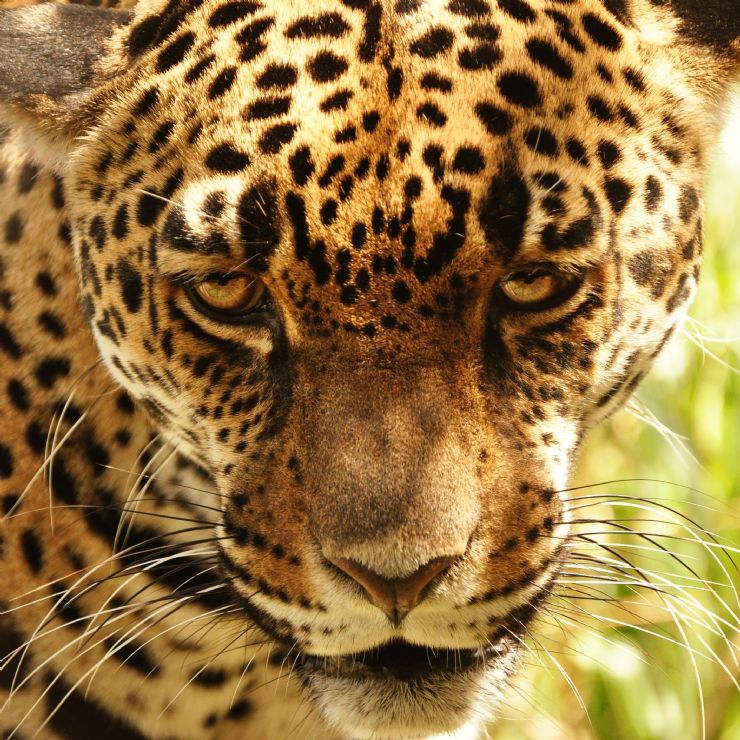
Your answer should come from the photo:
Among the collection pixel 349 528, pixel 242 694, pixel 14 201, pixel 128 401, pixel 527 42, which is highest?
pixel 527 42

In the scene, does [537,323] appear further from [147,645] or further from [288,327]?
[147,645]

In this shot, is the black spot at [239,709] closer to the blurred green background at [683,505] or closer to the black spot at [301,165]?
the blurred green background at [683,505]

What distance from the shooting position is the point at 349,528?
8.87 feet

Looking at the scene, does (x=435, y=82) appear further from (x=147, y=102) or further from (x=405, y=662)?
(x=405, y=662)

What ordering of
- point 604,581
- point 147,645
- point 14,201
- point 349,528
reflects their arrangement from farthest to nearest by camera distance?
point 147,645, point 14,201, point 604,581, point 349,528

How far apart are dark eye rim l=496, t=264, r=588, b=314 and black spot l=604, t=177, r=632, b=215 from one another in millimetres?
169

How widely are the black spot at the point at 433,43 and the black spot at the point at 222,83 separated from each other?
41cm

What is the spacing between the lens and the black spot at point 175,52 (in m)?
3.19

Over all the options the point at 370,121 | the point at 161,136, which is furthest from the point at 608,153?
the point at 161,136

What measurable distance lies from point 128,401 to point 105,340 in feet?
1.11

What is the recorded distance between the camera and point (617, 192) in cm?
308

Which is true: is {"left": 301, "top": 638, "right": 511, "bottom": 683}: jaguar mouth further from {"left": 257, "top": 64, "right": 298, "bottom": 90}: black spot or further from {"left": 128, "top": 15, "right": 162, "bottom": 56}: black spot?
{"left": 128, "top": 15, "right": 162, "bottom": 56}: black spot

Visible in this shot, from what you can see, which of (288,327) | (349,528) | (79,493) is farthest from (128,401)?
(349,528)

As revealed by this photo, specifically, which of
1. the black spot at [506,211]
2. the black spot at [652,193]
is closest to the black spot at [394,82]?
the black spot at [506,211]
